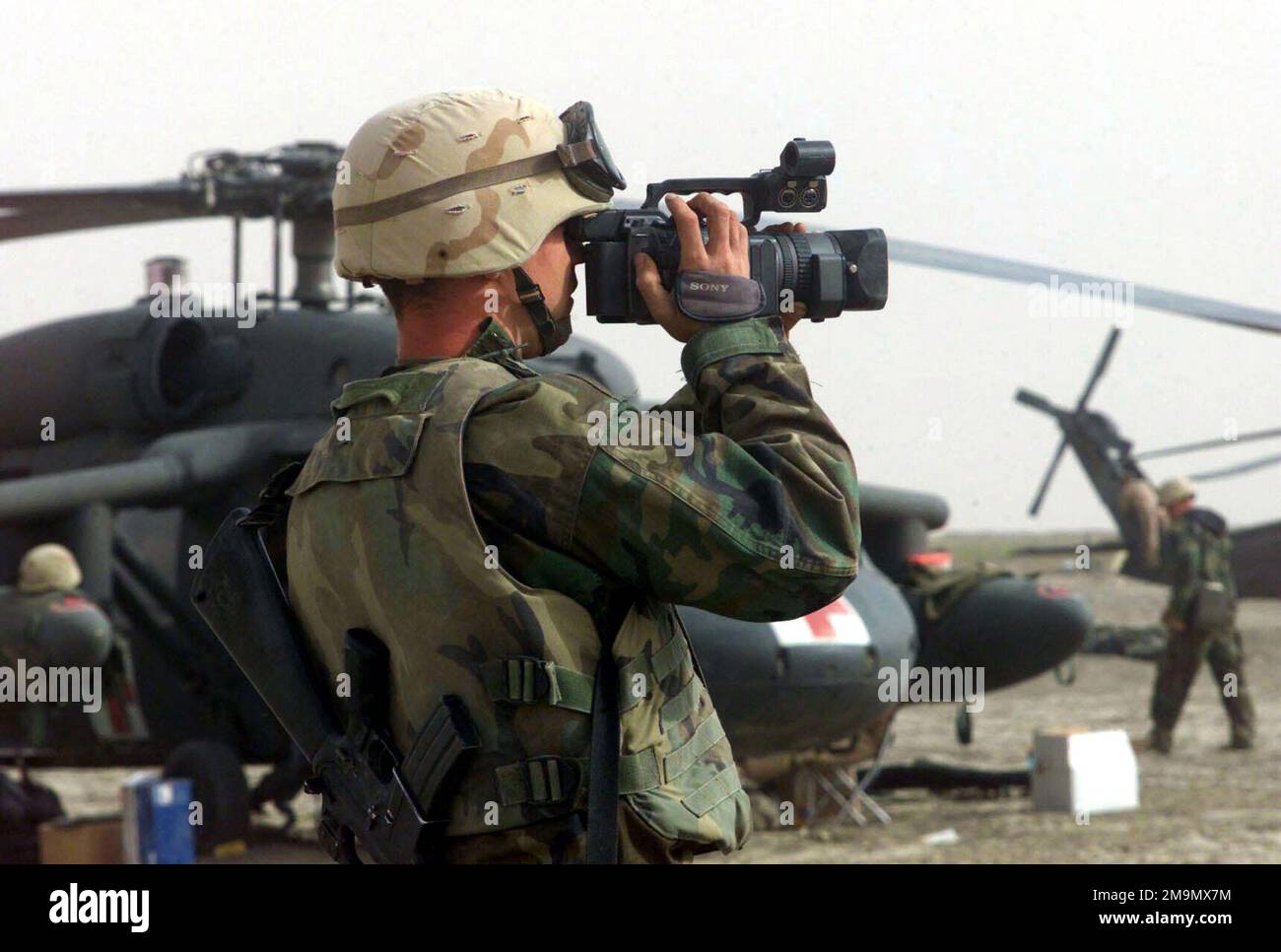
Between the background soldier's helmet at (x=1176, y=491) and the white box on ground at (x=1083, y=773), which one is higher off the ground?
the background soldier's helmet at (x=1176, y=491)

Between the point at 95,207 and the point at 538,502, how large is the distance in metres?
6.21

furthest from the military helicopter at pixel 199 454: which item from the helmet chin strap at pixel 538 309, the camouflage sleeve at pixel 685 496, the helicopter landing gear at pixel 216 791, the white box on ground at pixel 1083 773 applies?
the camouflage sleeve at pixel 685 496

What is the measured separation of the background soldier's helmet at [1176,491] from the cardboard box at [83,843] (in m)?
7.41

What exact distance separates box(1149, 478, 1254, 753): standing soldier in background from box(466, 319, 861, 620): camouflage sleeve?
9.85 metres

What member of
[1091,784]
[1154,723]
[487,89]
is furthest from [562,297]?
[1154,723]

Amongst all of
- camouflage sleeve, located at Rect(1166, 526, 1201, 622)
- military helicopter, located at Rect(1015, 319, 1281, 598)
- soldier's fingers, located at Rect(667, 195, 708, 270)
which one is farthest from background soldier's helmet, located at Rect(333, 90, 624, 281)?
military helicopter, located at Rect(1015, 319, 1281, 598)

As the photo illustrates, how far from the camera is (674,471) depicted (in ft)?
6.69

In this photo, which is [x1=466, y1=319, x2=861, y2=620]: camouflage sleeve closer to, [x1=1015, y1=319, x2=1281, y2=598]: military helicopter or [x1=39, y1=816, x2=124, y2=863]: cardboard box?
[x1=39, y1=816, x2=124, y2=863]: cardboard box

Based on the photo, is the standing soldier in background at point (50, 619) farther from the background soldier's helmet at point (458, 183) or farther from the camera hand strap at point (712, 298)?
the camera hand strap at point (712, 298)

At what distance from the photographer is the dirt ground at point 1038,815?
7.88 metres

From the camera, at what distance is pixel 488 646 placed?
211cm
